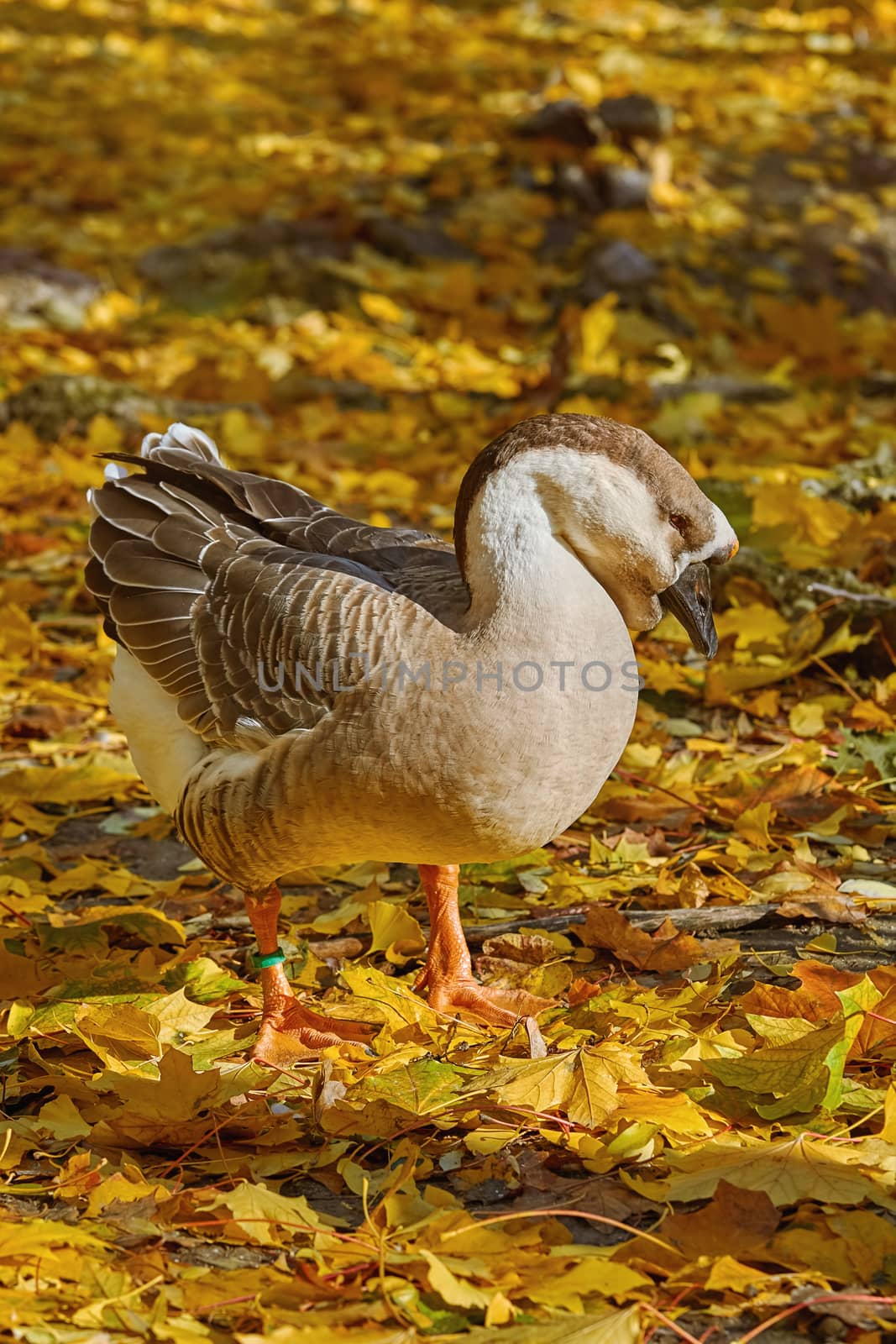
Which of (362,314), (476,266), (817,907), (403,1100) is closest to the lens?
(403,1100)

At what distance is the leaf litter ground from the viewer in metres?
2.72

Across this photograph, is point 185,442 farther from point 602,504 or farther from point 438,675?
point 602,504

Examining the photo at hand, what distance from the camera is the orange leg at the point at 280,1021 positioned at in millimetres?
3656

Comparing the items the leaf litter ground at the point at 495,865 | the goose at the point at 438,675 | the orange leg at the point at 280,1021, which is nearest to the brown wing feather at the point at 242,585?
the goose at the point at 438,675

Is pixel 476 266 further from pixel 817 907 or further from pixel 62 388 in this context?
pixel 817 907

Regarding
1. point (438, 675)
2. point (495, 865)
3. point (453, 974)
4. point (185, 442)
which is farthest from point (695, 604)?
point (185, 442)

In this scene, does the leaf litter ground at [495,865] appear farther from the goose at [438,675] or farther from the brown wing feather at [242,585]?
the brown wing feather at [242,585]

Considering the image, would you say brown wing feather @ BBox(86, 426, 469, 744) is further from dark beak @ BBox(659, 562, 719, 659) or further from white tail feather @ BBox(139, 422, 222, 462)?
dark beak @ BBox(659, 562, 719, 659)

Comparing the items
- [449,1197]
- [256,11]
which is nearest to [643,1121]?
[449,1197]

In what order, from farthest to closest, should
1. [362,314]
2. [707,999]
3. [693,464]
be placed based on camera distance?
[362,314], [693,464], [707,999]

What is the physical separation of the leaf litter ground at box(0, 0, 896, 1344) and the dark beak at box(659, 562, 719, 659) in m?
0.80

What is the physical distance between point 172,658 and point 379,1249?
6.03 ft

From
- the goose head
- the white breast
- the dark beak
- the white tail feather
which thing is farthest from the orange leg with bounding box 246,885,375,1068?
the white tail feather

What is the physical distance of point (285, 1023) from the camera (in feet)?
12.4
